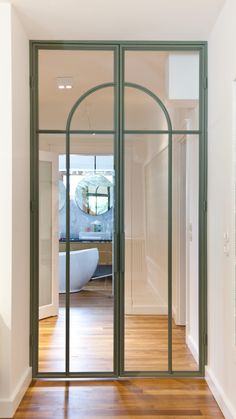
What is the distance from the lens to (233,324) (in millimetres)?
2822

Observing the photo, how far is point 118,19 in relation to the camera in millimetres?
3182

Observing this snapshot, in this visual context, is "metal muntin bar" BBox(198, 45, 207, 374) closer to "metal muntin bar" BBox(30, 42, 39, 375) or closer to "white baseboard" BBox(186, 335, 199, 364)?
"white baseboard" BBox(186, 335, 199, 364)

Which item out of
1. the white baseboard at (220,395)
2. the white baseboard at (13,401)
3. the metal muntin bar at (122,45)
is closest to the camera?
the white baseboard at (220,395)

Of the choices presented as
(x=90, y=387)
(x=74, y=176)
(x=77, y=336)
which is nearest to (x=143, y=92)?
(x=74, y=176)

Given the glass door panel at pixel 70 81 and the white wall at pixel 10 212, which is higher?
the glass door panel at pixel 70 81

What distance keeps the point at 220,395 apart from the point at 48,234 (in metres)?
1.68

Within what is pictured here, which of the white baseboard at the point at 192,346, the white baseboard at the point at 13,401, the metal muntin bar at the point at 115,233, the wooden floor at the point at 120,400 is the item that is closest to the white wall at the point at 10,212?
the white baseboard at the point at 13,401

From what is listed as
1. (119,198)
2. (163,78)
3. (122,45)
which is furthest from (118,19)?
(119,198)

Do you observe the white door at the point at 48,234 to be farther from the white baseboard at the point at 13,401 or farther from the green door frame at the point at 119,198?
the white baseboard at the point at 13,401

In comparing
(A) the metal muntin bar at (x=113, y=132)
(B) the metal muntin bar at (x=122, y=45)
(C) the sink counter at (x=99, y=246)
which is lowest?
(C) the sink counter at (x=99, y=246)

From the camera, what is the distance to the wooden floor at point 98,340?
361cm

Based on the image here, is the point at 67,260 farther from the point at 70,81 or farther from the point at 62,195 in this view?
the point at 70,81

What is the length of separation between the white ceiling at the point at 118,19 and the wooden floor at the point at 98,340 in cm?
188

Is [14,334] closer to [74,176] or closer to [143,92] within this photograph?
[74,176]
